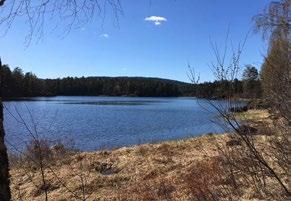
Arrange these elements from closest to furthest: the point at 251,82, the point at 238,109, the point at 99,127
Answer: the point at 238,109 < the point at 251,82 < the point at 99,127

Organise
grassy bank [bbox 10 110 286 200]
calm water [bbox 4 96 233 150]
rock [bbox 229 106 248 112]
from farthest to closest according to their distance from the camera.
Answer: calm water [bbox 4 96 233 150] < grassy bank [bbox 10 110 286 200] < rock [bbox 229 106 248 112]

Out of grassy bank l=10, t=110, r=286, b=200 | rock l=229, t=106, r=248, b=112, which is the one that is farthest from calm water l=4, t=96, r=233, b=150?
grassy bank l=10, t=110, r=286, b=200

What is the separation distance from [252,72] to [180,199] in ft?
9.15

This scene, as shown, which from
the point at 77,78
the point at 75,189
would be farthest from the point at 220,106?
the point at 77,78

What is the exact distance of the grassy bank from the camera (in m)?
7.77

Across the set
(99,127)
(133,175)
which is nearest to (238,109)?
(133,175)

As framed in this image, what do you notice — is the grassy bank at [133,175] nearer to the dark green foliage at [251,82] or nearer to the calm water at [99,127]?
the dark green foliage at [251,82]

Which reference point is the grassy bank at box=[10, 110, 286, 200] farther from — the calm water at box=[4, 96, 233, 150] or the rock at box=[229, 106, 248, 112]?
the calm water at box=[4, 96, 233, 150]

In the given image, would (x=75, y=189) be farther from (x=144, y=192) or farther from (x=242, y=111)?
(x=242, y=111)

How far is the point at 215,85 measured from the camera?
5.19 meters

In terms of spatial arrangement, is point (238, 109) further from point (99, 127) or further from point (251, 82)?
point (99, 127)

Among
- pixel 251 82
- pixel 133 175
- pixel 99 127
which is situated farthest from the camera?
pixel 99 127

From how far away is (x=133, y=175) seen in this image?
10.8 m

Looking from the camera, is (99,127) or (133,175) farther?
(99,127)
